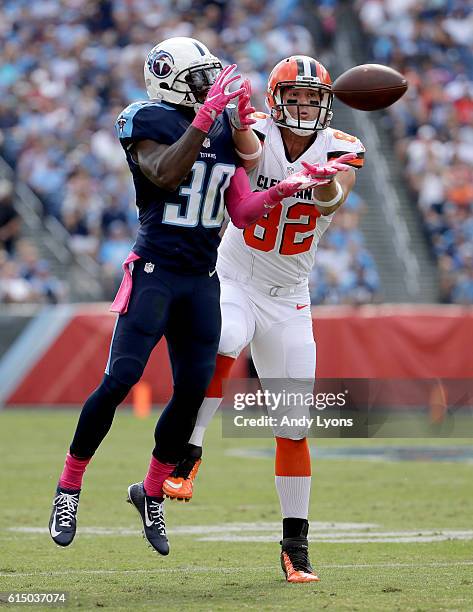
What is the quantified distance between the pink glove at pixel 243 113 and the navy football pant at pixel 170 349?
24.5 inches

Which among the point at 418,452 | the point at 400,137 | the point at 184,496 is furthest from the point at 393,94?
the point at 400,137

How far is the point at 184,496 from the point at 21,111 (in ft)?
38.0

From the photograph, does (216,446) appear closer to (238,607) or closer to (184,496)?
(184,496)

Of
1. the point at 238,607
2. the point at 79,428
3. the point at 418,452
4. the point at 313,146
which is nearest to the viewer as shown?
the point at 238,607

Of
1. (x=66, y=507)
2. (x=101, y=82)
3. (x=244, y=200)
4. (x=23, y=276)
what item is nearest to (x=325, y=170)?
(x=244, y=200)

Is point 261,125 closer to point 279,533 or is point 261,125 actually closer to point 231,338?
point 231,338

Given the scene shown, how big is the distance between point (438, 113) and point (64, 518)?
45.0 feet

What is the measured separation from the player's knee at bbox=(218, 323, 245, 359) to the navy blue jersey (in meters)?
0.33

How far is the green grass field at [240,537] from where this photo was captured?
4980mm

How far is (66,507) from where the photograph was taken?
5293mm

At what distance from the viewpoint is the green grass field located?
4980 millimetres

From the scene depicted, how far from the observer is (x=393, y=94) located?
5.73m

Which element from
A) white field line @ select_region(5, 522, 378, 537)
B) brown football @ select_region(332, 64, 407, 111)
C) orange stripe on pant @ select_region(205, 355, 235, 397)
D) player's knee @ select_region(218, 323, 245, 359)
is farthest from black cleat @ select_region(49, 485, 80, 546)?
brown football @ select_region(332, 64, 407, 111)

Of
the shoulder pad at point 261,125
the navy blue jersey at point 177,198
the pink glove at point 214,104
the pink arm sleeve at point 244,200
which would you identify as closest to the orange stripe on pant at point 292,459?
the navy blue jersey at point 177,198
